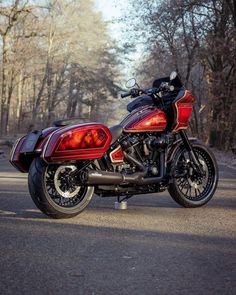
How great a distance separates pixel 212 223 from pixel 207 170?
1.36 m

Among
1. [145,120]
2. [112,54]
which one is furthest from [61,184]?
[112,54]

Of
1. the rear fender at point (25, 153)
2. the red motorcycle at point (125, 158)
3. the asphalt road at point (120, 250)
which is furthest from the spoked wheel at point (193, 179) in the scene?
the rear fender at point (25, 153)

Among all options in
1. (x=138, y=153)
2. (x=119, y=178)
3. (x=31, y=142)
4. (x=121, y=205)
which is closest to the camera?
(x=31, y=142)

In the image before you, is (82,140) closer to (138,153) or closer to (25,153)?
(25,153)

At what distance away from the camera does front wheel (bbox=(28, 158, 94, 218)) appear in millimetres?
5457

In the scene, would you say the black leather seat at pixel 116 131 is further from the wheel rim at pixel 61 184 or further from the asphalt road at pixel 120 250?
the asphalt road at pixel 120 250

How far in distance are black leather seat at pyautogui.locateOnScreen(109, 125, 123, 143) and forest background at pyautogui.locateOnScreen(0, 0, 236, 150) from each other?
0.36 meters

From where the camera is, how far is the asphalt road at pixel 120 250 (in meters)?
3.45

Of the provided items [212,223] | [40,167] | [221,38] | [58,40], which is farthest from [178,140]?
[58,40]

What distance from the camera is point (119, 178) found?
5.87m

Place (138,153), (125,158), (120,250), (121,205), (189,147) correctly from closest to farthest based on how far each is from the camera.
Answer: (120,250) < (125,158) < (138,153) < (121,205) < (189,147)

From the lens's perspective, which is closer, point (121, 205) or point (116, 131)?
point (116, 131)

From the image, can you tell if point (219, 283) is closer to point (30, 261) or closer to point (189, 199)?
point (30, 261)

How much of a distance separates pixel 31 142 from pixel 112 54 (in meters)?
61.1
